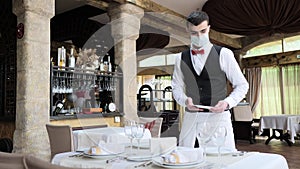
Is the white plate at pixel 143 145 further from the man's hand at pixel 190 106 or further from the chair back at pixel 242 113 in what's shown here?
the chair back at pixel 242 113

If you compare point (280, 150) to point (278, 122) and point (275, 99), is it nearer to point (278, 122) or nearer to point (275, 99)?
point (278, 122)

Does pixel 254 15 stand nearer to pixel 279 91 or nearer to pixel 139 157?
pixel 139 157

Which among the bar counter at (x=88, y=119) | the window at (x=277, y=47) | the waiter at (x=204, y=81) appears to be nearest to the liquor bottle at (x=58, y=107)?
the bar counter at (x=88, y=119)

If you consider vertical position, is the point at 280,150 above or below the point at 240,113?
below

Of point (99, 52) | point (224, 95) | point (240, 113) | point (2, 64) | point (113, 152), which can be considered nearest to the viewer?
point (113, 152)

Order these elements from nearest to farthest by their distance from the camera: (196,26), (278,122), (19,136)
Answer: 1. (196,26)
2. (19,136)
3. (278,122)

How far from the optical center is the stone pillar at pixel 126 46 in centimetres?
469

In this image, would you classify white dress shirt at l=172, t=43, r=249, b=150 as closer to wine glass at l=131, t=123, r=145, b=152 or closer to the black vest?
the black vest

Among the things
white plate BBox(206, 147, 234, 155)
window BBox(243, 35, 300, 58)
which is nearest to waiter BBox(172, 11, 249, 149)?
white plate BBox(206, 147, 234, 155)

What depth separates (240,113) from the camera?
303 inches

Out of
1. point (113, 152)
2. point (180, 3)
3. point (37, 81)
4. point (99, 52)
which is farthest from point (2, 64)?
point (113, 152)

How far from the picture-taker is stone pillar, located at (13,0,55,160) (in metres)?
3.37

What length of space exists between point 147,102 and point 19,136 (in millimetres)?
3859

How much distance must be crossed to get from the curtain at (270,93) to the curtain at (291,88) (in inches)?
7.9
